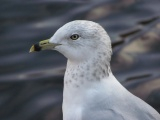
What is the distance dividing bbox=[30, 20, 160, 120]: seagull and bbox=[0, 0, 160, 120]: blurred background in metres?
0.78

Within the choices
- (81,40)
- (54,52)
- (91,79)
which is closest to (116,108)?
(91,79)

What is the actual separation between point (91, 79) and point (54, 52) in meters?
1.41

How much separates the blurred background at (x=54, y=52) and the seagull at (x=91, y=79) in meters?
0.78

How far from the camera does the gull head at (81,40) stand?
11.5ft

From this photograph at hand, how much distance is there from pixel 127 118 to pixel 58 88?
1246mm

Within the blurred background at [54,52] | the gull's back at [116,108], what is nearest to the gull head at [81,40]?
the gull's back at [116,108]

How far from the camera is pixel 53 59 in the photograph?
493 centimetres

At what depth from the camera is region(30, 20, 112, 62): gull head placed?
3.50 metres

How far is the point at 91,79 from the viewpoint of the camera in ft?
11.9

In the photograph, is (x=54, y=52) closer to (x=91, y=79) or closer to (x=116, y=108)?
(x=91, y=79)

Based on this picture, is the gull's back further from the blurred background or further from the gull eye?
the blurred background

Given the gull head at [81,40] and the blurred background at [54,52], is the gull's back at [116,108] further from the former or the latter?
the blurred background at [54,52]

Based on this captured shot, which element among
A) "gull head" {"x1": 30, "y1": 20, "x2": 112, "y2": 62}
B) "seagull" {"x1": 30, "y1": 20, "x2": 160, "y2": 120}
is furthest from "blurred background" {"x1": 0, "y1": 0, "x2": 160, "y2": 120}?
"gull head" {"x1": 30, "y1": 20, "x2": 112, "y2": 62}

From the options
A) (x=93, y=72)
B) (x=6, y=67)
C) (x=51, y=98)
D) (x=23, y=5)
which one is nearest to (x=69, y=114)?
(x=93, y=72)
